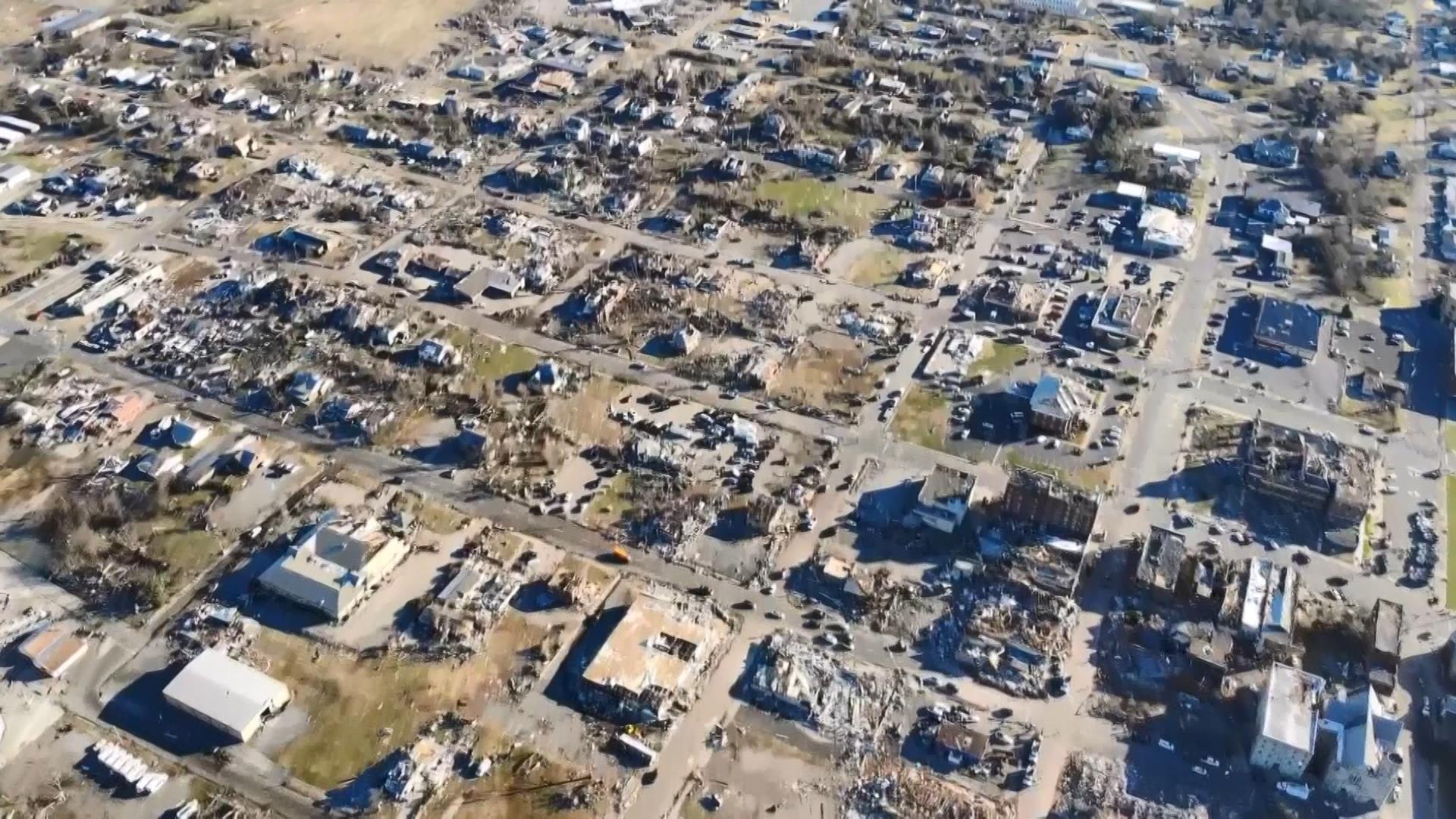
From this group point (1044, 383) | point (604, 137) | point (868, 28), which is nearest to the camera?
point (1044, 383)

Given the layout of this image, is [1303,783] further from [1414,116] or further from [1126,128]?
[1414,116]

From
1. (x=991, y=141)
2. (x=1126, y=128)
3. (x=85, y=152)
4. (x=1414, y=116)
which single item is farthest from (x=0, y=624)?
(x=1414, y=116)

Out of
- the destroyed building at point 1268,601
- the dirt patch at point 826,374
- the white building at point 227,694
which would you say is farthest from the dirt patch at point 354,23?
the destroyed building at point 1268,601

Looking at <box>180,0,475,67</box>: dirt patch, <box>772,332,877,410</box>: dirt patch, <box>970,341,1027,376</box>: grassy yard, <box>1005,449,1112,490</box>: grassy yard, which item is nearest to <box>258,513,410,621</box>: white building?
<box>772,332,877,410</box>: dirt patch

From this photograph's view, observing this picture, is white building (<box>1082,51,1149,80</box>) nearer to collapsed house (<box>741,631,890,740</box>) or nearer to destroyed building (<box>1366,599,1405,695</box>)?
destroyed building (<box>1366,599,1405,695</box>)

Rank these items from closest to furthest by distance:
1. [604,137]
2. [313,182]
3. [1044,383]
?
1. [1044,383]
2. [313,182]
3. [604,137]

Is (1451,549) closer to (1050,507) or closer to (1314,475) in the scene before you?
(1314,475)
